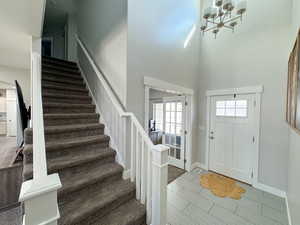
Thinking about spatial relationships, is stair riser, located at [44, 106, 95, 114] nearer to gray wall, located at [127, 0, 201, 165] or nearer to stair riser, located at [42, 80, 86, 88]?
stair riser, located at [42, 80, 86, 88]

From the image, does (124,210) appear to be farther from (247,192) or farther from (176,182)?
(247,192)

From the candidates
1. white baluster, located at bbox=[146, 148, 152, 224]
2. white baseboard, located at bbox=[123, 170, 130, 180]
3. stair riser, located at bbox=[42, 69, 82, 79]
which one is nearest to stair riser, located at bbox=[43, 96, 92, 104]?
stair riser, located at bbox=[42, 69, 82, 79]

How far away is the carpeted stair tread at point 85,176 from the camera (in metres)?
1.42

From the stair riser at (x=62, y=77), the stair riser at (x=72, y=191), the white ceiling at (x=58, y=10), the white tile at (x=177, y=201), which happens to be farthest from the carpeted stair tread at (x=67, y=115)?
the white ceiling at (x=58, y=10)

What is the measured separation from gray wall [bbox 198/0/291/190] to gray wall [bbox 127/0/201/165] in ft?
3.15

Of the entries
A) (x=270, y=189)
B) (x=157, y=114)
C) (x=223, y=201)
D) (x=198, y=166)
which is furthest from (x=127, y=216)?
(x=157, y=114)

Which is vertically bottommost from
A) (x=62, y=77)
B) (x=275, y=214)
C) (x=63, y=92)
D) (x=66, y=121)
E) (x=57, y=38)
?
(x=275, y=214)

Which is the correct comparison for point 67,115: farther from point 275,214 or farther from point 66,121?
point 275,214

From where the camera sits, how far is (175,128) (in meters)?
3.80

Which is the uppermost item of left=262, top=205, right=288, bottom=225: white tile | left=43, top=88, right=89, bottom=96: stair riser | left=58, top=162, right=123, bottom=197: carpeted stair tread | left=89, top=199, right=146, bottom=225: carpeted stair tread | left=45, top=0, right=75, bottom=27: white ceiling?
left=45, top=0, right=75, bottom=27: white ceiling

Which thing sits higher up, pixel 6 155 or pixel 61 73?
pixel 61 73

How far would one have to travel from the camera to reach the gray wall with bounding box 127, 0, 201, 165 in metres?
2.04

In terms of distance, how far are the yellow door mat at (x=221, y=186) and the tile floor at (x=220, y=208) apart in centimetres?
11

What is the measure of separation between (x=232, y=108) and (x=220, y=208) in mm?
2091
